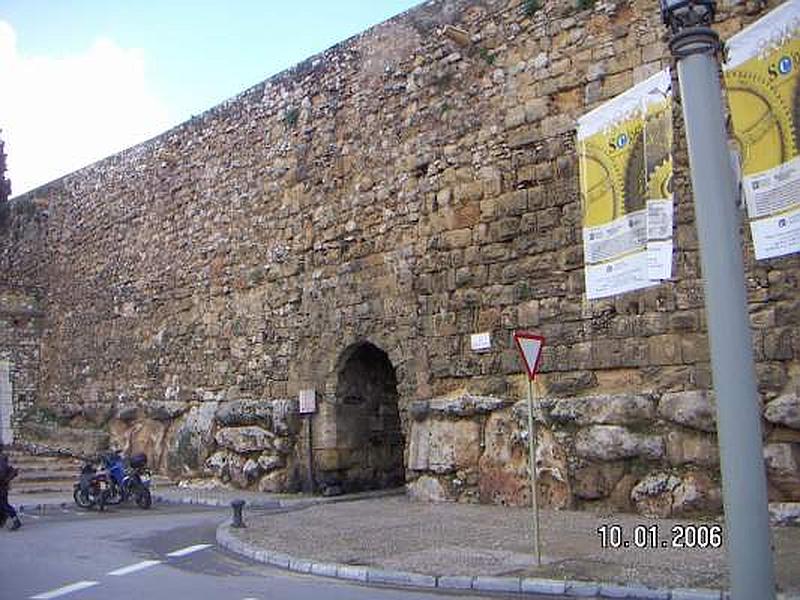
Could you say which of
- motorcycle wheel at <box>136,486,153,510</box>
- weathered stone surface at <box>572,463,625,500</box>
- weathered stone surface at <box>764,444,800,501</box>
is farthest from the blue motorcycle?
weathered stone surface at <box>764,444,800,501</box>

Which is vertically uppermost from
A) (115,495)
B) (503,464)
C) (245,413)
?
(245,413)

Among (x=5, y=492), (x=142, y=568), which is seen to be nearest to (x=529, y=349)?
(x=142, y=568)

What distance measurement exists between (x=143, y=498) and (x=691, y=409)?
7.50 m

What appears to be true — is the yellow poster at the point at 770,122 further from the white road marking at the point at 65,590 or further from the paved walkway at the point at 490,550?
the white road marking at the point at 65,590

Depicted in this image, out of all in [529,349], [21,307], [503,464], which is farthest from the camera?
[21,307]

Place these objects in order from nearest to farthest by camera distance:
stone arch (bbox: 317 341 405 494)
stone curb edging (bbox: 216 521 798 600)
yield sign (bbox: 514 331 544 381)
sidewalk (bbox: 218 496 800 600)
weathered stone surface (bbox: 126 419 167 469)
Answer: stone curb edging (bbox: 216 521 798 600), sidewalk (bbox: 218 496 800 600), yield sign (bbox: 514 331 544 381), stone arch (bbox: 317 341 405 494), weathered stone surface (bbox: 126 419 167 469)

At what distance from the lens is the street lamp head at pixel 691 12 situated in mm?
4184

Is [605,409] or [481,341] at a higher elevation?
[481,341]

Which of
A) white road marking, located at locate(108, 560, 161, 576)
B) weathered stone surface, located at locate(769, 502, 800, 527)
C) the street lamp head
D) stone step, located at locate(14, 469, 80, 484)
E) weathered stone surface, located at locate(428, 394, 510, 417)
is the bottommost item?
white road marking, located at locate(108, 560, 161, 576)

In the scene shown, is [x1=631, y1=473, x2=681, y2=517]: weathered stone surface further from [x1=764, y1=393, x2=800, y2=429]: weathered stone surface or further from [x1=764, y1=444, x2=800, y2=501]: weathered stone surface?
[x1=764, y1=393, x2=800, y2=429]: weathered stone surface

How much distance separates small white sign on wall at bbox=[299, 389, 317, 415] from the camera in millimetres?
12250

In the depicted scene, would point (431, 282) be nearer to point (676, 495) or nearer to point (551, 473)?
point (551, 473)

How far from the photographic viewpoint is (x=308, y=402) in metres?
12.3

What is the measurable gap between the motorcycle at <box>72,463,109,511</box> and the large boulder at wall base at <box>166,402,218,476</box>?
91.2 inches
